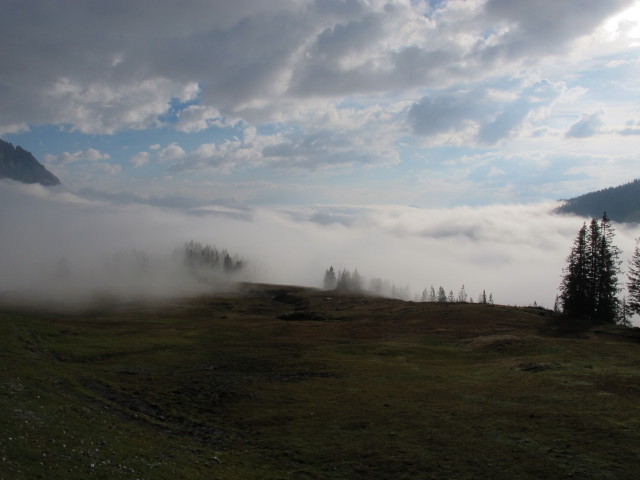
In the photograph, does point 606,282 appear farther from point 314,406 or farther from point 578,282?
point 314,406

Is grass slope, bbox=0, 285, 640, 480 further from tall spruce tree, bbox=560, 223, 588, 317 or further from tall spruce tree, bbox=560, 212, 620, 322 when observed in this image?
tall spruce tree, bbox=560, 223, 588, 317

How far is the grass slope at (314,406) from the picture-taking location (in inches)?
1035

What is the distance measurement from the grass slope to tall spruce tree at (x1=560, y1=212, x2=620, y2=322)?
87.1ft

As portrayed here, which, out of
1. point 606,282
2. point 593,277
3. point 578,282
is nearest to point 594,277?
point 593,277

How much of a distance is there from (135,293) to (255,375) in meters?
161

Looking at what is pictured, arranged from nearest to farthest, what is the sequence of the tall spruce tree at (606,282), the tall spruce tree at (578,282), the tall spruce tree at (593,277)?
the tall spruce tree at (606,282)
the tall spruce tree at (593,277)
the tall spruce tree at (578,282)

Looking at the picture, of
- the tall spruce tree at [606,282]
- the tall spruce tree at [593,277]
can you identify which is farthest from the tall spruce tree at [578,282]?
the tall spruce tree at [606,282]

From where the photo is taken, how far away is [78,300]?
164 metres

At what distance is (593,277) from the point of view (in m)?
104

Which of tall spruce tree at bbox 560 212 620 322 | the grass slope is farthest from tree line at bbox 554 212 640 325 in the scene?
the grass slope

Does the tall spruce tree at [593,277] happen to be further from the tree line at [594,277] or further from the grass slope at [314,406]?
the grass slope at [314,406]

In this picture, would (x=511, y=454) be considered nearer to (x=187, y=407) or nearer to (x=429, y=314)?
(x=187, y=407)

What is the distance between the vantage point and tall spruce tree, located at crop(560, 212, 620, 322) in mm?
102312

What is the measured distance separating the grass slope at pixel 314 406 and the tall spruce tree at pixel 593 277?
2655 centimetres
